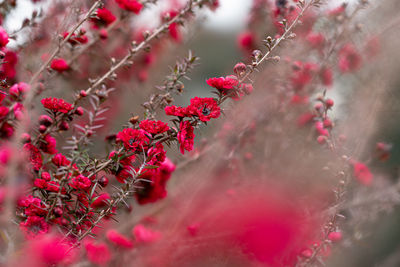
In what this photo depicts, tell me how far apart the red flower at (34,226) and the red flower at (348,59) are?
0.59 metres

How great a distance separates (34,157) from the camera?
0.54 m

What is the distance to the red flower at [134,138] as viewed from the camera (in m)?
0.47

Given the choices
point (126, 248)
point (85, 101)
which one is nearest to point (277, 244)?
point (126, 248)

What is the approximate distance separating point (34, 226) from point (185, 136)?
0.24 meters

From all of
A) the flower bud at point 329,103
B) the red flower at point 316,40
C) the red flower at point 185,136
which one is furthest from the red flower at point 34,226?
the red flower at point 316,40

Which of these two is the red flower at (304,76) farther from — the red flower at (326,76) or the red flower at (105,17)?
the red flower at (105,17)

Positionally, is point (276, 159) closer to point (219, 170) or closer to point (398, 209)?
point (219, 170)

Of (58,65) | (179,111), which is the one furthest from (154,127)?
(58,65)

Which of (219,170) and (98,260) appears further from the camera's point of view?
(219,170)

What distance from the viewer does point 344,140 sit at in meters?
0.60

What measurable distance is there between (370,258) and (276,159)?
23 cm

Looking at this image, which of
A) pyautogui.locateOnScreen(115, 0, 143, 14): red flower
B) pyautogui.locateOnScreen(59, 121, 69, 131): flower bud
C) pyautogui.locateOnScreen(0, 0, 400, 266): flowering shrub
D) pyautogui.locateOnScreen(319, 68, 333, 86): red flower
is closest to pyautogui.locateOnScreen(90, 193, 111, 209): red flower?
pyautogui.locateOnScreen(0, 0, 400, 266): flowering shrub

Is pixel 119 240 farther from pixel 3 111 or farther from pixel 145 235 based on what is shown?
pixel 3 111

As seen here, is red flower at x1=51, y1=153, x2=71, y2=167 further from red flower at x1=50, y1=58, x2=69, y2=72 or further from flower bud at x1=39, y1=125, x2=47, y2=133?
red flower at x1=50, y1=58, x2=69, y2=72
